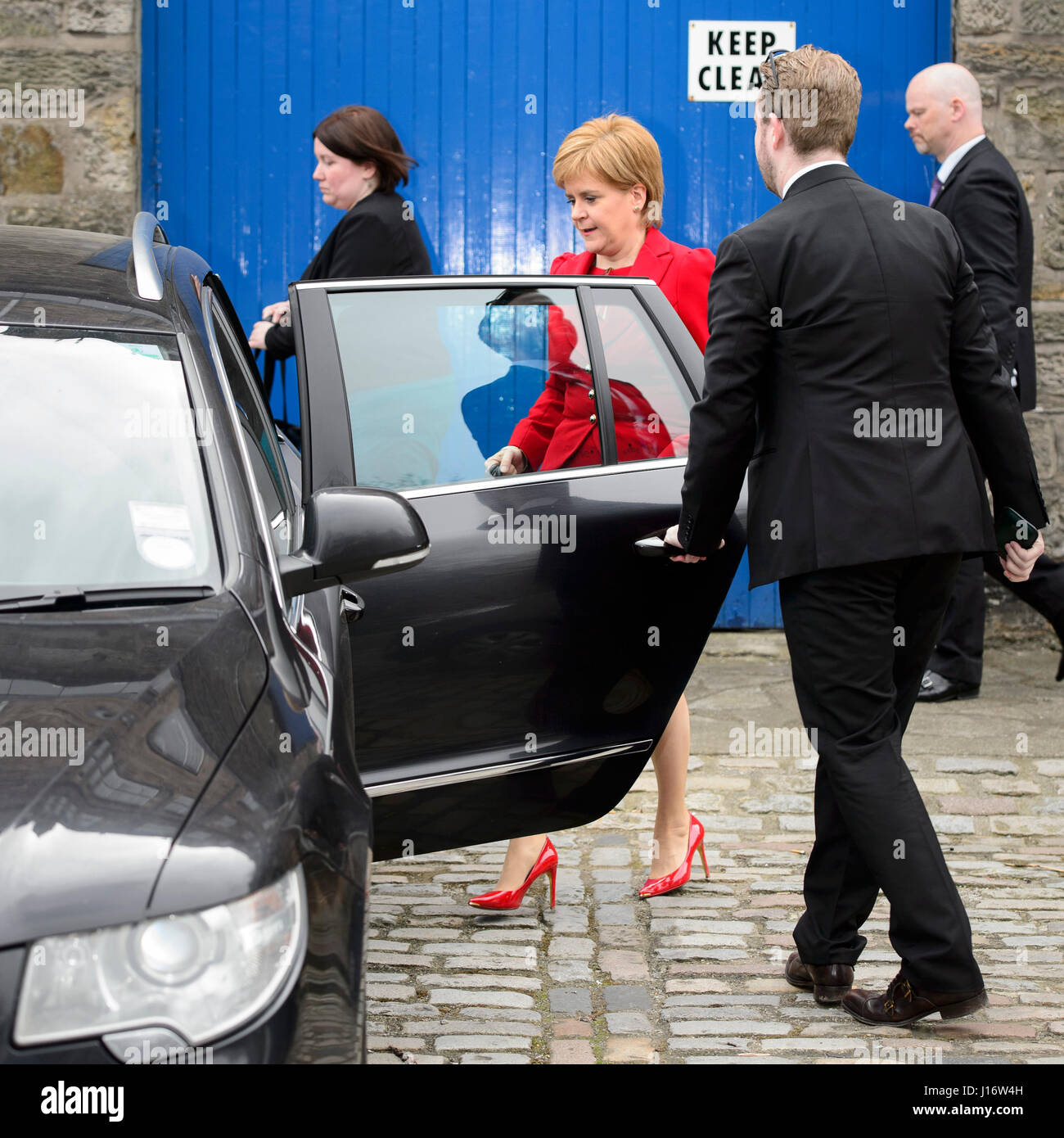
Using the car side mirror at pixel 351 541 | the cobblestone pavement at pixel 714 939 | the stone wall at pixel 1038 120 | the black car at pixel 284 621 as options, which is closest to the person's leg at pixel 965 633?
the cobblestone pavement at pixel 714 939

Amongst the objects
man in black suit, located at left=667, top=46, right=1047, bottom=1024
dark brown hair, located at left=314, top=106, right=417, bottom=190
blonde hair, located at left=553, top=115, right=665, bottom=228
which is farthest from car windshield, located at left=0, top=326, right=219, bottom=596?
dark brown hair, located at left=314, top=106, right=417, bottom=190

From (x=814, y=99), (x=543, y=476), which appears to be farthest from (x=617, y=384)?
(x=814, y=99)

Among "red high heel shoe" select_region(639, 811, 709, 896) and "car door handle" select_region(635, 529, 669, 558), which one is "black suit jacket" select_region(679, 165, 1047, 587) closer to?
"car door handle" select_region(635, 529, 669, 558)

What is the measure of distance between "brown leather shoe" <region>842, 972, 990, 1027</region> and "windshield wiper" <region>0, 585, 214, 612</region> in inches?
72.2

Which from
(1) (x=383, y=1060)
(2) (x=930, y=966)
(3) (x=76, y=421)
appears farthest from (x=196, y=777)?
(2) (x=930, y=966)

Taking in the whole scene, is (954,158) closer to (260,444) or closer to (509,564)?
(509,564)

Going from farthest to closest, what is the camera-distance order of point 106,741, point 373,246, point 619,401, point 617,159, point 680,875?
1. point 373,246
2. point 617,159
3. point 680,875
4. point 619,401
5. point 106,741

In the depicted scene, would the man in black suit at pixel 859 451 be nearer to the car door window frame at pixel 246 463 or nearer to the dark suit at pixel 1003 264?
the car door window frame at pixel 246 463

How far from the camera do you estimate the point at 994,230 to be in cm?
591

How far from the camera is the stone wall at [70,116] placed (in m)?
6.68

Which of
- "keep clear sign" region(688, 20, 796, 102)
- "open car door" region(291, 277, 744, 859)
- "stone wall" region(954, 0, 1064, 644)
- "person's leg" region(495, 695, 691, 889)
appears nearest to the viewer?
"open car door" region(291, 277, 744, 859)

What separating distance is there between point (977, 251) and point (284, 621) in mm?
4361

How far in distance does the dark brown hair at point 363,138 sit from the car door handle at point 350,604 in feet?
8.27

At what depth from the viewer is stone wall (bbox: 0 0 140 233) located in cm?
668
